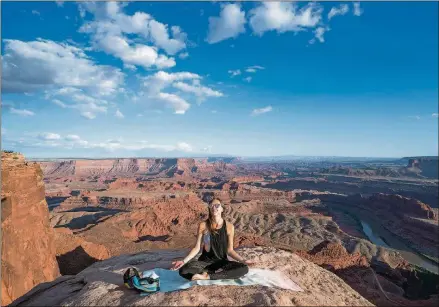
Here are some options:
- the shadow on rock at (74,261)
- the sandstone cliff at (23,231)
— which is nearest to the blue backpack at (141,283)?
the sandstone cliff at (23,231)

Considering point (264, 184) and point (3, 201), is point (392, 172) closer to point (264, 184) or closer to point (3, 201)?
point (264, 184)

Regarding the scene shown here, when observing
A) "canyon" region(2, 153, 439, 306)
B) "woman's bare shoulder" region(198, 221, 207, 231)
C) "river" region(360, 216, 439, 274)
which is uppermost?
"woman's bare shoulder" region(198, 221, 207, 231)

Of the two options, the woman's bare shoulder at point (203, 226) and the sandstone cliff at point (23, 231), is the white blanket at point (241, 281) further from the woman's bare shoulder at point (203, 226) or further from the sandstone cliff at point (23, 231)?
the sandstone cliff at point (23, 231)

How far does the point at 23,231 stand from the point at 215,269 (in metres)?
12.9

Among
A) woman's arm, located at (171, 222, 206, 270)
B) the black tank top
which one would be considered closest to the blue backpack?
woman's arm, located at (171, 222, 206, 270)

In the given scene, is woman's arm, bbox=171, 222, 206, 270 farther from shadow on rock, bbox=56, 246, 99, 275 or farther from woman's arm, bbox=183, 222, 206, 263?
shadow on rock, bbox=56, 246, 99, 275

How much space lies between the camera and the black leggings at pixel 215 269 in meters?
6.37

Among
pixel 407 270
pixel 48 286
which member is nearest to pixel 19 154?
pixel 48 286

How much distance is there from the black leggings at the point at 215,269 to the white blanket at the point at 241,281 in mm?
→ 102

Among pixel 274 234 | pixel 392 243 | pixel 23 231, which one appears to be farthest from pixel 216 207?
pixel 392 243

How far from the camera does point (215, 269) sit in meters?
6.62

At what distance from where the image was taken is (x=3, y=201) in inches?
557

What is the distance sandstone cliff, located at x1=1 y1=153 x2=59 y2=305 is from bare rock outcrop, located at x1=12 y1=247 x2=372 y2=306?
6621 millimetres

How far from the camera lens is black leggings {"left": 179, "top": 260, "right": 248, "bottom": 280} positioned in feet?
20.9
